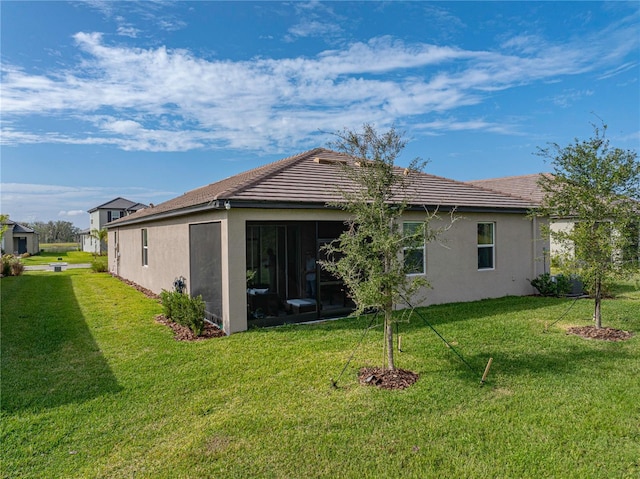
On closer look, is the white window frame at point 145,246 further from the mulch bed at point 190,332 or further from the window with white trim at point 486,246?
the window with white trim at point 486,246

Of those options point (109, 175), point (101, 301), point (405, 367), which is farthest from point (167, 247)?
point (109, 175)

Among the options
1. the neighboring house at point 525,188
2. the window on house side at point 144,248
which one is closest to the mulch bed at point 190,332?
the window on house side at point 144,248

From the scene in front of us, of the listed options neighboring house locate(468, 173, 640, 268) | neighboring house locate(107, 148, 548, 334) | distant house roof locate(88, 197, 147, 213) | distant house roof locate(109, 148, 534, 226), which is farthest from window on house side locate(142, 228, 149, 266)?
distant house roof locate(88, 197, 147, 213)

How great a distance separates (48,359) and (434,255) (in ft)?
29.6

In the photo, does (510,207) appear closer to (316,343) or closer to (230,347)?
(316,343)

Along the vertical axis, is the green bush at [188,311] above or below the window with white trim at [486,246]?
below

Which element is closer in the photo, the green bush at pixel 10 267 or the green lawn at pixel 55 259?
the green bush at pixel 10 267

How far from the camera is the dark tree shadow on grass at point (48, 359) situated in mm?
5031

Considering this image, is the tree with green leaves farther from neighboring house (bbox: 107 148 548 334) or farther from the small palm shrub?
the small palm shrub

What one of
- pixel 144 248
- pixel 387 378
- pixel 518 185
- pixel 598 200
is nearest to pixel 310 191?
pixel 387 378

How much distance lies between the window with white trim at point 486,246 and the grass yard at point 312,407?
384cm

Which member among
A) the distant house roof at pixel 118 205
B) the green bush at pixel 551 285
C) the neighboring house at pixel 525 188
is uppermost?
the distant house roof at pixel 118 205

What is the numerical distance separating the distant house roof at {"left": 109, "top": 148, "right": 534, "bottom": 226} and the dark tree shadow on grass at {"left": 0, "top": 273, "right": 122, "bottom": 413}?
140 inches

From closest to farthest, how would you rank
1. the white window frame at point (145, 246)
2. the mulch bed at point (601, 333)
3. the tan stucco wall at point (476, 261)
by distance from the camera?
the mulch bed at point (601, 333) < the tan stucco wall at point (476, 261) < the white window frame at point (145, 246)
